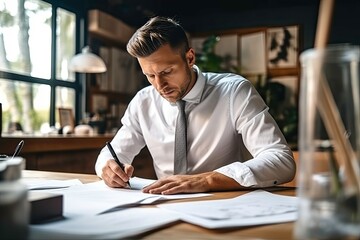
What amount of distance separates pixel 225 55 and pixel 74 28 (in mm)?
2178

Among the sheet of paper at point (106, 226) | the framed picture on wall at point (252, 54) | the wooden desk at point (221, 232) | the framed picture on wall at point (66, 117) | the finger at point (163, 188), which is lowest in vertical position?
the wooden desk at point (221, 232)

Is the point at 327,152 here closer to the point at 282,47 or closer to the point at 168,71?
the point at 168,71

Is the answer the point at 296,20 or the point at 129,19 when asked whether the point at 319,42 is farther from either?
the point at 296,20

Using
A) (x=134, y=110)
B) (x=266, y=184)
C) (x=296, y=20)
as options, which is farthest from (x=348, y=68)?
(x=296, y=20)

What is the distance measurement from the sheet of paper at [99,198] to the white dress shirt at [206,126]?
0.33m

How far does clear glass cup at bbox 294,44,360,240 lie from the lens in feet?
1.67

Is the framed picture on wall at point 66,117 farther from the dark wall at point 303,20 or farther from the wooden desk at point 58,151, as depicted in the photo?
the dark wall at point 303,20

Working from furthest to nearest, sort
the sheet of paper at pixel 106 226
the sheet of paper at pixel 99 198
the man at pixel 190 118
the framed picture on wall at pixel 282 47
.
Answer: the framed picture on wall at pixel 282 47, the man at pixel 190 118, the sheet of paper at pixel 99 198, the sheet of paper at pixel 106 226

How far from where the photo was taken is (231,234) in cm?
69

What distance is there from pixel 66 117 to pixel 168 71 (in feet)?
7.35

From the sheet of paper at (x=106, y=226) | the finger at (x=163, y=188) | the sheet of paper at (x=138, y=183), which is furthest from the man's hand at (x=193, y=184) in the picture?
the sheet of paper at (x=106, y=226)

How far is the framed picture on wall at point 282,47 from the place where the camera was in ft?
17.1

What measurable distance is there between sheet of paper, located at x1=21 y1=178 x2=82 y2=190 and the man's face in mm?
512

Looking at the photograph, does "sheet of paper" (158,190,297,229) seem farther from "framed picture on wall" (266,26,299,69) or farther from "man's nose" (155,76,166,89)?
"framed picture on wall" (266,26,299,69)
